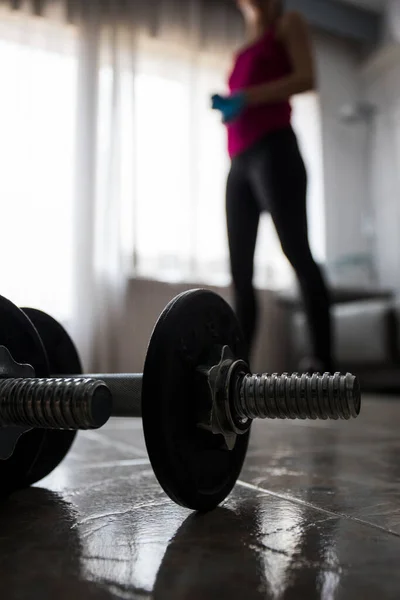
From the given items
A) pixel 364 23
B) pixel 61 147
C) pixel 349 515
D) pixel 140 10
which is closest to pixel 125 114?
pixel 61 147

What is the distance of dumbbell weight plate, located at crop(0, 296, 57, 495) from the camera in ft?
2.02

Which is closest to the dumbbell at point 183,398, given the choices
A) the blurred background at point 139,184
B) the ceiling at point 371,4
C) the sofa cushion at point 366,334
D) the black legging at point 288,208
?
the black legging at point 288,208

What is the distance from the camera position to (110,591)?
403mm

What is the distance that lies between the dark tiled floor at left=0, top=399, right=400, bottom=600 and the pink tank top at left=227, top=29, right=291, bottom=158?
1198mm

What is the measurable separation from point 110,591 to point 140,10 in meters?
3.88

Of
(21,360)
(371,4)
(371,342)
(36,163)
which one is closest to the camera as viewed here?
(21,360)

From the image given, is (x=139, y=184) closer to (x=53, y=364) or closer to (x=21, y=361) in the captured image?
(x=53, y=364)

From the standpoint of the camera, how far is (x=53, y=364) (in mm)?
784

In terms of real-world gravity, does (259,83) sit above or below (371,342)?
above

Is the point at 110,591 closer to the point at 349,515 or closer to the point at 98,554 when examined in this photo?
the point at 98,554

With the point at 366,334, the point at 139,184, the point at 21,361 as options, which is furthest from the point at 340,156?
the point at 21,361

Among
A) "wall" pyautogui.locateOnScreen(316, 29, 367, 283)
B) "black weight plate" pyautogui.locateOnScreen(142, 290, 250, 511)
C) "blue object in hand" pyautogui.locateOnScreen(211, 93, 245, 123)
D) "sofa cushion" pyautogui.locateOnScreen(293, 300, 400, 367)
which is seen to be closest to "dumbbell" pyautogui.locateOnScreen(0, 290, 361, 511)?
"black weight plate" pyautogui.locateOnScreen(142, 290, 250, 511)

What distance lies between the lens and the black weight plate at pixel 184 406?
531 mm

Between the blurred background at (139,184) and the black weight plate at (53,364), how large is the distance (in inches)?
99.5
